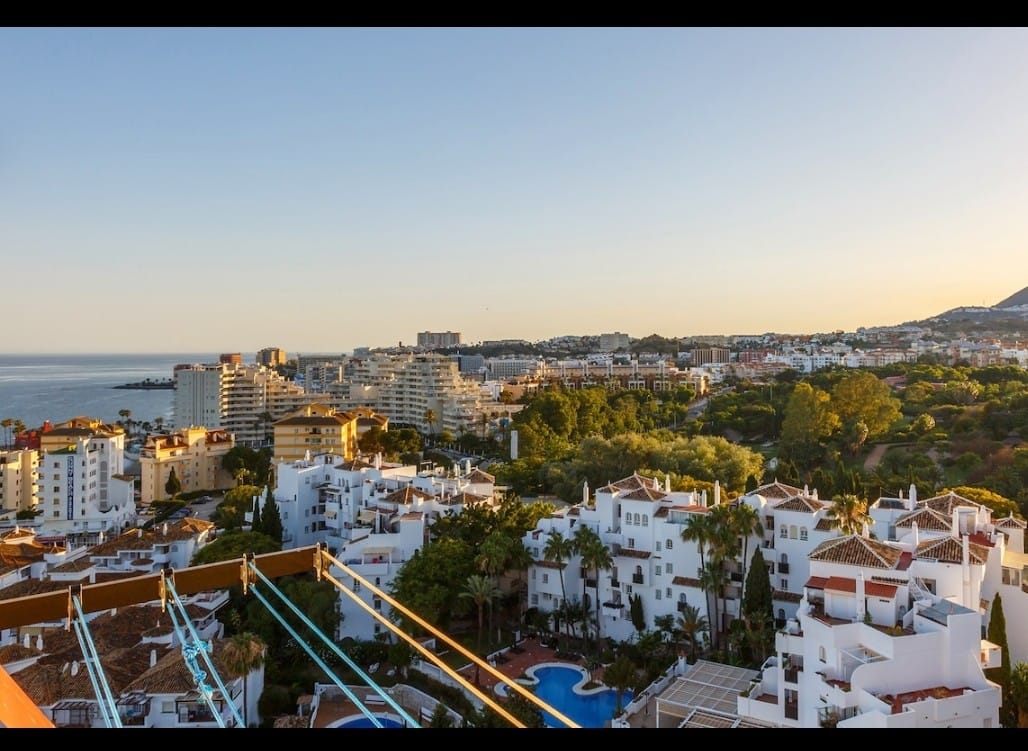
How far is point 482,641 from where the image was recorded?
9898mm

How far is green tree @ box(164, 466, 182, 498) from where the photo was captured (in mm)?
21312

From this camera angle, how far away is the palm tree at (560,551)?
1007 centimetres

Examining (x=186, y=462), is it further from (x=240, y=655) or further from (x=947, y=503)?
(x=947, y=503)

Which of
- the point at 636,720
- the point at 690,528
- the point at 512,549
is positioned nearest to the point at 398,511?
the point at 512,549

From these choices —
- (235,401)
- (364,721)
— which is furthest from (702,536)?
(235,401)

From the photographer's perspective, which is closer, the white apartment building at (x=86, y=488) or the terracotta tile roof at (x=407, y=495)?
the terracotta tile roof at (x=407, y=495)

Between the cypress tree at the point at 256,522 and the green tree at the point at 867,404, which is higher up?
the green tree at the point at 867,404

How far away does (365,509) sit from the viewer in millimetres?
12789

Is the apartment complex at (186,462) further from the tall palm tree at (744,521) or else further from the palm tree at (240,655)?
the tall palm tree at (744,521)

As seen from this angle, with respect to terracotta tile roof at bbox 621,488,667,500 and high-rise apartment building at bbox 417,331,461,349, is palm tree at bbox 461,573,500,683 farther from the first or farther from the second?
high-rise apartment building at bbox 417,331,461,349

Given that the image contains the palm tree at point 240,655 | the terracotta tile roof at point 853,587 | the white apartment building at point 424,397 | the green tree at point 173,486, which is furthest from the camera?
the white apartment building at point 424,397

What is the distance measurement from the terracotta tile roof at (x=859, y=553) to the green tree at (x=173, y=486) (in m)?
18.1

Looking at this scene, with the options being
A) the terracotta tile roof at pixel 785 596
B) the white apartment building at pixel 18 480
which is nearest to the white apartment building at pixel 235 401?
the white apartment building at pixel 18 480

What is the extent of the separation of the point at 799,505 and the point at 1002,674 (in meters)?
3.00
